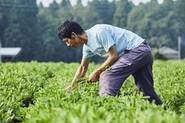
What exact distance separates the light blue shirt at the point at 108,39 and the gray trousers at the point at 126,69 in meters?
0.08

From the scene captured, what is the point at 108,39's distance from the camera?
4113mm

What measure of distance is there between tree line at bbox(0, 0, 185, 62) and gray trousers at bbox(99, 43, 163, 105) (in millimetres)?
26658

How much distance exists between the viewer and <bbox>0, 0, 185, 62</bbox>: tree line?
46.1 m

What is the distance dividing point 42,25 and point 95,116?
49981mm

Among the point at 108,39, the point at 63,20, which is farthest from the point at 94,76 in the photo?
the point at 63,20

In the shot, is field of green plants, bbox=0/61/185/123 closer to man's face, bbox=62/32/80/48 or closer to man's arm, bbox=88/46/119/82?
man's arm, bbox=88/46/119/82

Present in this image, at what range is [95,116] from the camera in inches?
90.1

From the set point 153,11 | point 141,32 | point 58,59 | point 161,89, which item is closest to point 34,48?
point 58,59

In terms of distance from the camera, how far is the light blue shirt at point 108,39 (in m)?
4.12

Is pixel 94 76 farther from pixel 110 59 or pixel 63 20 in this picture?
pixel 63 20

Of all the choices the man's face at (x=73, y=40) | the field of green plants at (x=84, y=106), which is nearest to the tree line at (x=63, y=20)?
the field of green plants at (x=84, y=106)

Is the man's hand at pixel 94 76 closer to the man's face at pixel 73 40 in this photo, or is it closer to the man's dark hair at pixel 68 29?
the man's face at pixel 73 40

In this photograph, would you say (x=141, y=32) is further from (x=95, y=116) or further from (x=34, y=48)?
(x=95, y=116)

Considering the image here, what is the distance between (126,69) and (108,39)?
1.37 ft
